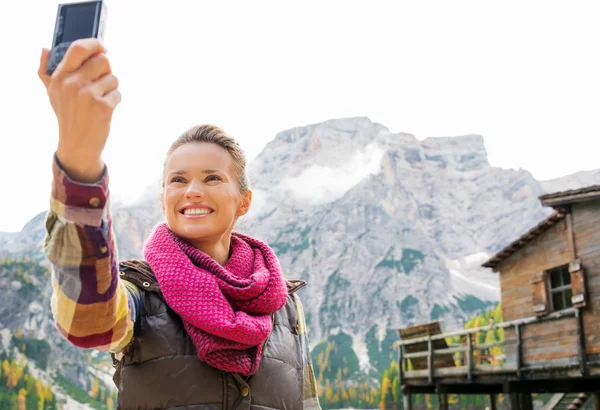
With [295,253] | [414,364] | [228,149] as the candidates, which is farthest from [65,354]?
[228,149]

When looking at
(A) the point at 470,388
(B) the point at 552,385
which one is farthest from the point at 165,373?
(A) the point at 470,388

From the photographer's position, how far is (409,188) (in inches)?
7790

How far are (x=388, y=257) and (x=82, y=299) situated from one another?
174m

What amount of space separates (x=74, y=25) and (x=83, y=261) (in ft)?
1.91

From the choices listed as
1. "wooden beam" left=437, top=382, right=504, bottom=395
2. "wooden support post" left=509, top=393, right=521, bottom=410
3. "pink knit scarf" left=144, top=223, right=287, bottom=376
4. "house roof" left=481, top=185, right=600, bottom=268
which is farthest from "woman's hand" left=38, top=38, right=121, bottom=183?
"wooden beam" left=437, top=382, right=504, bottom=395

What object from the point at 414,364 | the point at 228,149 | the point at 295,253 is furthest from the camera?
the point at 295,253

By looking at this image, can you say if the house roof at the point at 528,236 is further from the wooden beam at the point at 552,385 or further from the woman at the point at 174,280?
the woman at the point at 174,280

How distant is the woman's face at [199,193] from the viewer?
227cm

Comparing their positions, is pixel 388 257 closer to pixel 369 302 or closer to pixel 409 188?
pixel 369 302

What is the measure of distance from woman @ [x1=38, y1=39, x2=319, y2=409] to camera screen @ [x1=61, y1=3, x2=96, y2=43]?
78 mm

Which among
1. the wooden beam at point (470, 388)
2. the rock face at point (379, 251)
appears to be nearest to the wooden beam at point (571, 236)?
the wooden beam at point (470, 388)

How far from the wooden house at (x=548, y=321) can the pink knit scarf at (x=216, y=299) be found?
1303 centimetres

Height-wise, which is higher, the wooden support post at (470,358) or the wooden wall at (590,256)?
the wooden wall at (590,256)

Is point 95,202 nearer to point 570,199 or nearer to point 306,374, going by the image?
point 306,374
